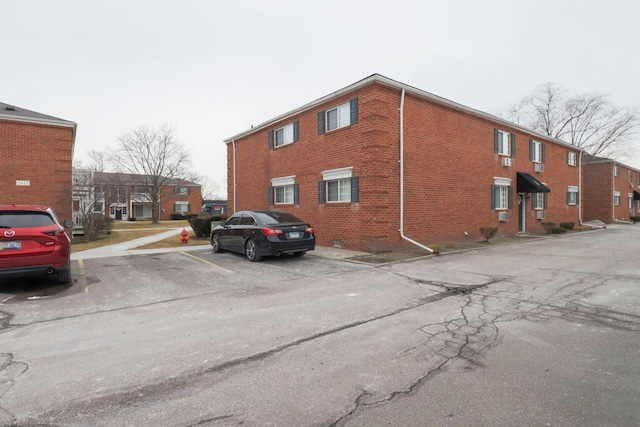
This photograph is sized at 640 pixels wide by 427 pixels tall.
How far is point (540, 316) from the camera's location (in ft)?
16.5

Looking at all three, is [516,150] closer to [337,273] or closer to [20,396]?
[337,273]

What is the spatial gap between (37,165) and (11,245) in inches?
452

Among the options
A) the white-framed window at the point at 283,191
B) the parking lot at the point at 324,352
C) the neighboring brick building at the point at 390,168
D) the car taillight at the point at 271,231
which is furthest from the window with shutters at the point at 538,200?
the car taillight at the point at 271,231

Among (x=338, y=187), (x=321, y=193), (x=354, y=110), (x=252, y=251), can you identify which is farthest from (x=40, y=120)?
(x=354, y=110)

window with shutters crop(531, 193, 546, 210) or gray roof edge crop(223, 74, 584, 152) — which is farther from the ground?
gray roof edge crop(223, 74, 584, 152)

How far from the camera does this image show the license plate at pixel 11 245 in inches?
248

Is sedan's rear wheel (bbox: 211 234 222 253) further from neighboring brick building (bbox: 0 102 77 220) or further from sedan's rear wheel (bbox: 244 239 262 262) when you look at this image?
neighboring brick building (bbox: 0 102 77 220)

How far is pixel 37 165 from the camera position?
15266 millimetres

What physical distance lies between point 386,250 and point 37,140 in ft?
51.3

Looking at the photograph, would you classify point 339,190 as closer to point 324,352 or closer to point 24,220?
point 24,220

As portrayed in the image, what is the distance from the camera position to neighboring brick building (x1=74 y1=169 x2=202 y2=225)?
86.8 ft

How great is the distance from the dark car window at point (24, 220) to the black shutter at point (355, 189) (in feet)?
28.3

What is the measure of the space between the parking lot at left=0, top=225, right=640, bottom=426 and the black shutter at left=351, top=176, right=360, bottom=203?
516 centimetres

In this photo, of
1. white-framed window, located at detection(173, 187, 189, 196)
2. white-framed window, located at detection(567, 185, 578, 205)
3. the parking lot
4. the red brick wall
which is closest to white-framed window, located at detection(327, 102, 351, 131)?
the parking lot
